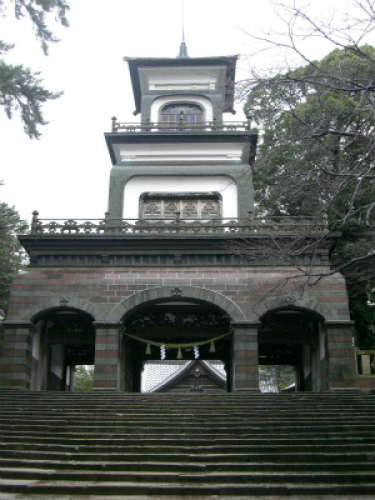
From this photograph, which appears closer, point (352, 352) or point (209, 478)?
point (209, 478)

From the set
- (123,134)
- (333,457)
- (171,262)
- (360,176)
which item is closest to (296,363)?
(171,262)

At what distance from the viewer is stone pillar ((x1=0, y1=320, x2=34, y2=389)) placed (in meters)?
15.6

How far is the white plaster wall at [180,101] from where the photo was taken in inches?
861

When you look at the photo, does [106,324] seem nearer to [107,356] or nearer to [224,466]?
[107,356]

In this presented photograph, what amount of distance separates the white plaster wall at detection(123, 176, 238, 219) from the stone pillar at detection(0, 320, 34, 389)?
5.43 metres

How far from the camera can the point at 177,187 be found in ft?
65.5

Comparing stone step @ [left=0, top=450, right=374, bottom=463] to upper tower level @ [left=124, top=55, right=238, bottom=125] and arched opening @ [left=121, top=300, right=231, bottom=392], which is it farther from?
upper tower level @ [left=124, top=55, right=238, bottom=125]

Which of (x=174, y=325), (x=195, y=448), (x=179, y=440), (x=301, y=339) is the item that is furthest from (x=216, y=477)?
(x=174, y=325)

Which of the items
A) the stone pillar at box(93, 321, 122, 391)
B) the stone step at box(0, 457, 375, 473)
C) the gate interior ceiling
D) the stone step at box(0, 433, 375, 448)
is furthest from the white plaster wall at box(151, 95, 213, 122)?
the stone step at box(0, 457, 375, 473)

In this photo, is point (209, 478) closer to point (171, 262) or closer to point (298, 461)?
point (298, 461)

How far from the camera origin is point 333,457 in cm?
887

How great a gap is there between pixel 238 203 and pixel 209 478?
12174 millimetres

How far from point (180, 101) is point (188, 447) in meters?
15.6

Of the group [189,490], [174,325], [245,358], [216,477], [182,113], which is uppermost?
[182,113]
